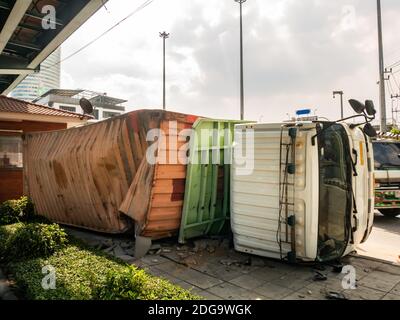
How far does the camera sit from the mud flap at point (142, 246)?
5426 mm

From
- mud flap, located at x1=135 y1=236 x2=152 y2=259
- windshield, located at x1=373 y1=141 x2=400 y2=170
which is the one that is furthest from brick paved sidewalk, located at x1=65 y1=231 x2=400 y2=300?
windshield, located at x1=373 y1=141 x2=400 y2=170

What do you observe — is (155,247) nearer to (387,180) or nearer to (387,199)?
(387,199)

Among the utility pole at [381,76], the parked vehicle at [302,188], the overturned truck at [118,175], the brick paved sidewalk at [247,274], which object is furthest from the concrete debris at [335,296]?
the utility pole at [381,76]

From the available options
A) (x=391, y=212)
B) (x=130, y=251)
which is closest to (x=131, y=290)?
(x=130, y=251)

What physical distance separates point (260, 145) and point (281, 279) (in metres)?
2.02

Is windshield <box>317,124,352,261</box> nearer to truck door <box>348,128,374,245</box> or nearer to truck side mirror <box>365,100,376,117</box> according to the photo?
truck door <box>348,128,374,245</box>

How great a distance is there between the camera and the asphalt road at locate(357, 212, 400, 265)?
5535mm

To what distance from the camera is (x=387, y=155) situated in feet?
28.5

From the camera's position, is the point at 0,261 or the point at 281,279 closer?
the point at 281,279

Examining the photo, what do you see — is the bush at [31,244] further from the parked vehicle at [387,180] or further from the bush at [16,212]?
the parked vehicle at [387,180]

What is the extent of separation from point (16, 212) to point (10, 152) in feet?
14.4

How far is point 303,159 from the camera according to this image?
14.5 feet
